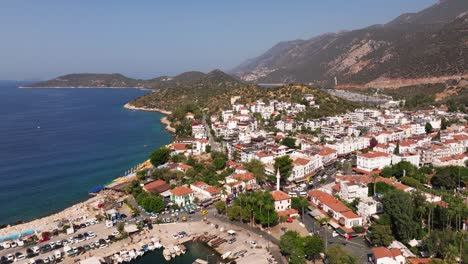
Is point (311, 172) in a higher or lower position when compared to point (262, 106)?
lower

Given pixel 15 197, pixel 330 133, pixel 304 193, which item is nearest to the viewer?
pixel 304 193

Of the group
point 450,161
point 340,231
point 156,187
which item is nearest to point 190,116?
point 156,187

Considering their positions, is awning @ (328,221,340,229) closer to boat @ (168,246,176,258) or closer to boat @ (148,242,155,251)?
boat @ (168,246,176,258)

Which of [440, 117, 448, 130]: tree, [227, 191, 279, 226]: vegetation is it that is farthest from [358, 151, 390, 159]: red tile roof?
[440, 117, 448, 130]: tree

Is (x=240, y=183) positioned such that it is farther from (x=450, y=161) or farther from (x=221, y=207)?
(x=450, y=161)

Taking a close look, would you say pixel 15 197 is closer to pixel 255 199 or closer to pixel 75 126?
pixel 255 199

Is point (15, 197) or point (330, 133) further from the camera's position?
point (330, 133)

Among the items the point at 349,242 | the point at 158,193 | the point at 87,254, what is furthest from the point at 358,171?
the point at 87,254
